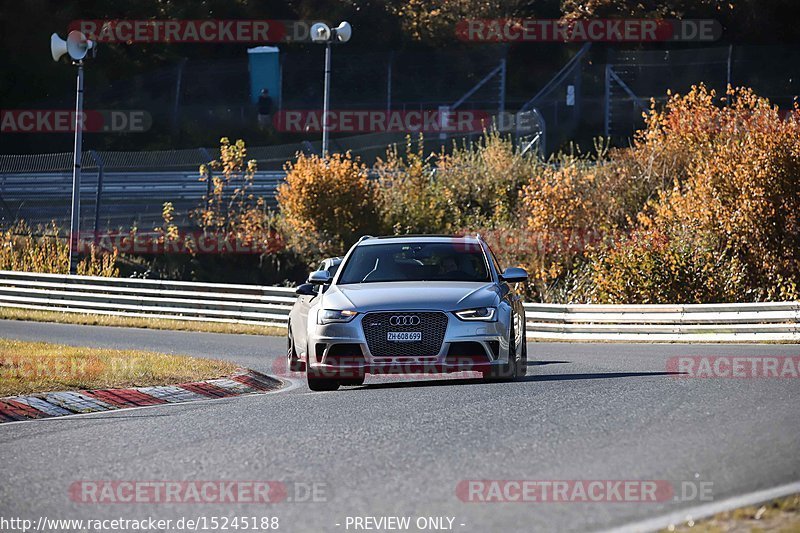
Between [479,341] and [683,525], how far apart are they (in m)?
7.18

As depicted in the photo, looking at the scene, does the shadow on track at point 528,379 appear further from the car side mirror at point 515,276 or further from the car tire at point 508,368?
the car side mirror at point 515,276

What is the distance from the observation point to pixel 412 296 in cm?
1427

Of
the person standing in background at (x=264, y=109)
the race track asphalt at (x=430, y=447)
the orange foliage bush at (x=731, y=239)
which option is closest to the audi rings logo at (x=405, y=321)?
the race track asphalt at (x=430, y=447)

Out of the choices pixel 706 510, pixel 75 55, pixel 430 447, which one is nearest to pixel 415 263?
pixel 430 447

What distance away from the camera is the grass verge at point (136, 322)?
30.7m

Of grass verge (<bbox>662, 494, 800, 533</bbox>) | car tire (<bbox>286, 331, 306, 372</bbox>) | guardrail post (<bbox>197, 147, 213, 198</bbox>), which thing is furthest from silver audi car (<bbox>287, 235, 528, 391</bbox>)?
guardrail post (<bbox>197, 147, 213, 198</bbox>)

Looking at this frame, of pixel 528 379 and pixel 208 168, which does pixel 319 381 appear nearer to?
pixel 528 379

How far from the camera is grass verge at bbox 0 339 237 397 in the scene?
48.0ft

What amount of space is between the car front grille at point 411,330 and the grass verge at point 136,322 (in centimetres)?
1558

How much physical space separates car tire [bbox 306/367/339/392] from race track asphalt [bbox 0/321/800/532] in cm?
29

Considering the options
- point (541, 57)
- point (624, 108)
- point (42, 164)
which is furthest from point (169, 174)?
point (541, 57)

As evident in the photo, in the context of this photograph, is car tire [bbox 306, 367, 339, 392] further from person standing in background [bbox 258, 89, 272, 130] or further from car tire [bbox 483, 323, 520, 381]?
person standing in background [bbox 258, 89, 272, 130]

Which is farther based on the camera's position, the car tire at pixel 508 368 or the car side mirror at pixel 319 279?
the car side mirror at pixel 319 279

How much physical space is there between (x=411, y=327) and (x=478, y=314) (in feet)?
2.26
